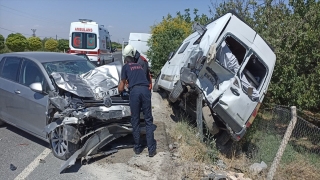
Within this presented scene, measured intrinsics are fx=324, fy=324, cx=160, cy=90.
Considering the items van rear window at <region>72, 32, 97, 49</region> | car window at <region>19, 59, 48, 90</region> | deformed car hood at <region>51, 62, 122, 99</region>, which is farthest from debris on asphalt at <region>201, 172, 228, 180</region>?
van rear window at <region>72, 32, 97, 49</region>

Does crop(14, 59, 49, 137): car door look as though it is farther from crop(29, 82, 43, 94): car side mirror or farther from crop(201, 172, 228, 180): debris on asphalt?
crop(201, 172, 228, 180): debris on asphalt

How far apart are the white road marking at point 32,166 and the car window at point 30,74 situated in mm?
1181

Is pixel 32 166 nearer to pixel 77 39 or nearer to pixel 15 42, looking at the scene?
pixel 77 39

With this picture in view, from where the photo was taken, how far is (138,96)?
214 inches

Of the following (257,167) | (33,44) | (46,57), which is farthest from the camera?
(33,44)

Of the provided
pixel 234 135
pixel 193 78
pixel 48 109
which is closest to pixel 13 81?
pixel 48 109

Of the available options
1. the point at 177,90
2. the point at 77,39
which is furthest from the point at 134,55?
the point at 77,39

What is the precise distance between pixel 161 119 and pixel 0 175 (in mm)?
4211

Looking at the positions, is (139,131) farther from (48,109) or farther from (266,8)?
(266,8)

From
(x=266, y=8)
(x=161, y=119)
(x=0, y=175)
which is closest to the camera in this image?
(x=0, y=175)

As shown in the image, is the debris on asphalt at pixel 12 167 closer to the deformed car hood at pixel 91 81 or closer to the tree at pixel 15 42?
the deformed car hood at pixel 91 81

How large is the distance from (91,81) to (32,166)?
1756 millimetres

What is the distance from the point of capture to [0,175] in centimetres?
491

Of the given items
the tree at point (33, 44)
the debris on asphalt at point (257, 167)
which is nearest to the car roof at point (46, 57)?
the debris on asphalt at point (257, 167)
